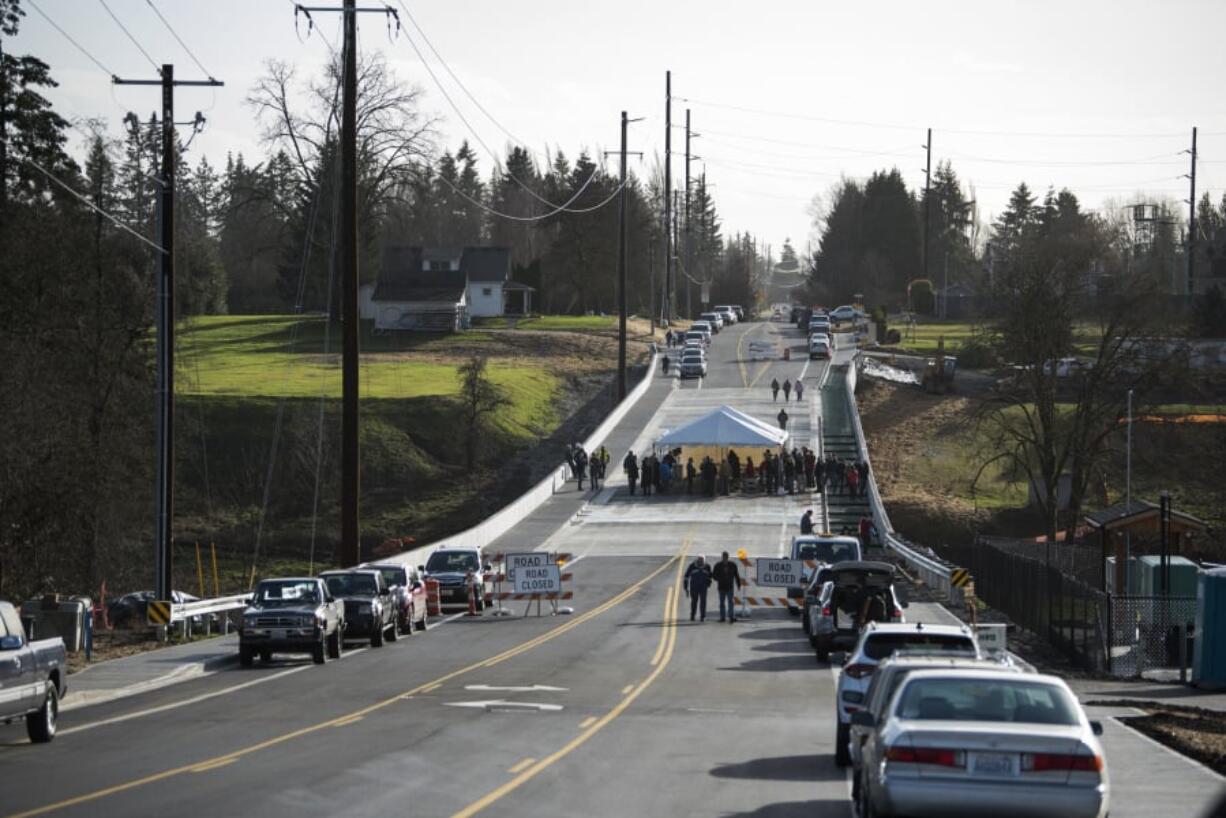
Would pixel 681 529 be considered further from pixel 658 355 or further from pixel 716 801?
pixel 658 355

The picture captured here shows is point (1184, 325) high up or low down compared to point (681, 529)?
up

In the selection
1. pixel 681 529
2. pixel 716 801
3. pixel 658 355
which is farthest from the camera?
pixel 658 355

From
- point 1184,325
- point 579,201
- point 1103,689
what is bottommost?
point 1103,689

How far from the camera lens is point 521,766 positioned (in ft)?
56.0

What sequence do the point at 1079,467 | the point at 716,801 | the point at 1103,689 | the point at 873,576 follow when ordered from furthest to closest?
the point at 1079,467, the point at 873,576, the point at 1103,689, the point at 716,801

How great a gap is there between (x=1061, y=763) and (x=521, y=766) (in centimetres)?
683

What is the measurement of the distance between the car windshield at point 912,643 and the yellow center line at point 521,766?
3893 millimetres

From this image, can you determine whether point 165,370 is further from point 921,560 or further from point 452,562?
point 921,560

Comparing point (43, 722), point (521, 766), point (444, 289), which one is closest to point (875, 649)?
point (521, 766)

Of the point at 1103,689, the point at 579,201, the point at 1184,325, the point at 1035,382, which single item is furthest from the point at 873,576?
the point at 579,201

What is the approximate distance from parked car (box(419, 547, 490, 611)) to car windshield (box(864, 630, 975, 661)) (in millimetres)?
25787

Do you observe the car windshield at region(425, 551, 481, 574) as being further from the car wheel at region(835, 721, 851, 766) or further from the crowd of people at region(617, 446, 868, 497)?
the car wheel at region(835, 721, 851, 766)

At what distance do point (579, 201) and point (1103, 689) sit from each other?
121575 millimetres

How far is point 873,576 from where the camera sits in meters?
31.7
